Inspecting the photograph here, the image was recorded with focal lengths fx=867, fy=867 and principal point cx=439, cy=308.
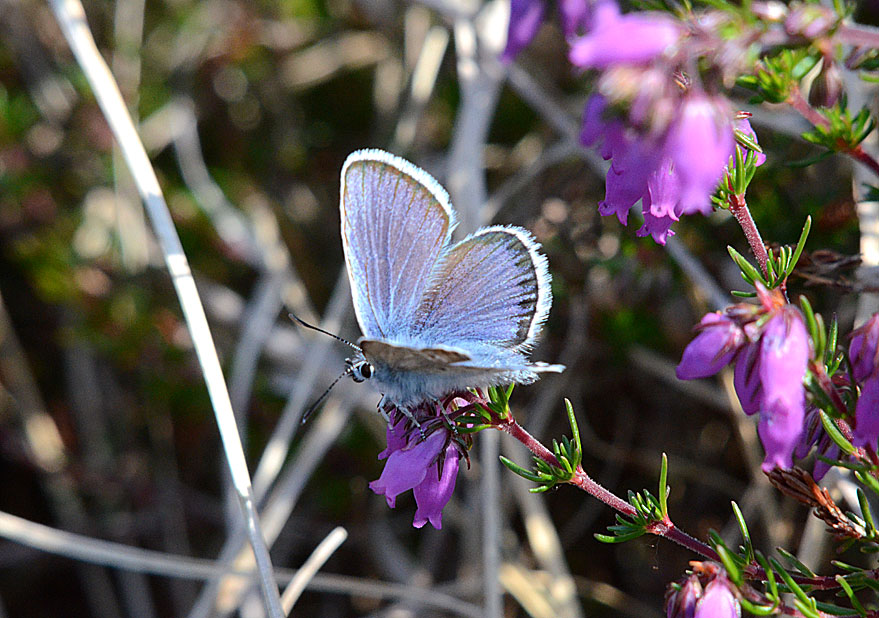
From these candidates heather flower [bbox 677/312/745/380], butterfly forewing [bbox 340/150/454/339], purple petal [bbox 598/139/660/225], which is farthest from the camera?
butterfly forewing [bbox 340/150/454/339]

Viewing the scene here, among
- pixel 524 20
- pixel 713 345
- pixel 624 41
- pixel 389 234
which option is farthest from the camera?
pixel 524 20

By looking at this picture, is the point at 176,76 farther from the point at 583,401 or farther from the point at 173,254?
the point at 583,401

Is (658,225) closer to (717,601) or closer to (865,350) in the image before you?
(865,350)

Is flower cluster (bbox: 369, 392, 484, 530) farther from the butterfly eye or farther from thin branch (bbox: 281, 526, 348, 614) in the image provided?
thin branch (bbox: 281, 526, 348, 614)

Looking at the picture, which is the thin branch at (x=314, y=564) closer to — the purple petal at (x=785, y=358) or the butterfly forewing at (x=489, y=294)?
the butterfly forewing at (x=489, y=294)

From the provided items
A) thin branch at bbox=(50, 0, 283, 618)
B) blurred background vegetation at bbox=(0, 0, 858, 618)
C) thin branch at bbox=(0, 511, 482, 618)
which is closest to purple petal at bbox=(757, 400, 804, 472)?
thin branch at bbox=(50, 0, 283, 618)

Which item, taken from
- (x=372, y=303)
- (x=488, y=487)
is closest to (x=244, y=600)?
(x=488, y=487)

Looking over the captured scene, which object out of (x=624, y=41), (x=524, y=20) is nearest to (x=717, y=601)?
(x=624, y=41)
